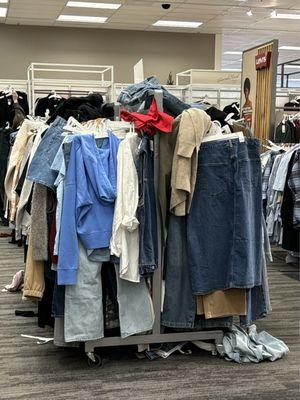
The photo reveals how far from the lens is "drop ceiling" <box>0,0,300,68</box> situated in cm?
953

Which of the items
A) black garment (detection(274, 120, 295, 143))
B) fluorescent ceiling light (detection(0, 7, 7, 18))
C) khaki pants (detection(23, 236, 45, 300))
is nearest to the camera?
khaki pants (detection(23, 236, 45, 300))

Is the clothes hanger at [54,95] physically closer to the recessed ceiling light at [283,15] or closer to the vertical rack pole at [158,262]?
the vertical rack pole at [158,262]

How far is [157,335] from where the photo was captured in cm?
301

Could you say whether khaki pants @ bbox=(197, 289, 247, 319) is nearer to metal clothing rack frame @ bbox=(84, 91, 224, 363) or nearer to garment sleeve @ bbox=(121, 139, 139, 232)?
metal clothing rack frame @ bbox=(84, 91, 224, 363)

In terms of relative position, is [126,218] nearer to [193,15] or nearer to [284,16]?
[193,15]

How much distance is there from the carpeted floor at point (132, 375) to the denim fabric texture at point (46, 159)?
1.01 meters

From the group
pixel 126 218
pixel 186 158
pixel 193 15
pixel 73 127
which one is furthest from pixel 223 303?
pixel 193 15

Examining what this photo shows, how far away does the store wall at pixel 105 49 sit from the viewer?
11.8m

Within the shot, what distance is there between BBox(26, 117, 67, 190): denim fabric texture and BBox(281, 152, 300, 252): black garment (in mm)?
2466

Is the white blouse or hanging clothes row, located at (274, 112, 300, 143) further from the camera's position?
hanging clothes row, located at (274, 112, 300, 143)

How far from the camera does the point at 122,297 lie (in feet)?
9.44

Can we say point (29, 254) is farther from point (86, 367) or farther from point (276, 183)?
point (276, 183)

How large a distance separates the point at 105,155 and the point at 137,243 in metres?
0.51

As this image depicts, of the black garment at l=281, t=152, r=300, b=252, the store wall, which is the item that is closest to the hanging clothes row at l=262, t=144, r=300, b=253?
the black garment at l=281, t=152, r=300, b=252
